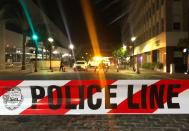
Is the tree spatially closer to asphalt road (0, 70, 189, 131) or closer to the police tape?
asphalt road (0, 70, 189, 131)

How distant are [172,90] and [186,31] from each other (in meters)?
42.6

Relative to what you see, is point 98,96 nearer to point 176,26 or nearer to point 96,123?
point 96,123

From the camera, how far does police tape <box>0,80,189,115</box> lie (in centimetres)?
665

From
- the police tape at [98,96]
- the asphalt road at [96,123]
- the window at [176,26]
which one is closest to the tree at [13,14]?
the window at [176,26]

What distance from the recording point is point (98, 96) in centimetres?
666

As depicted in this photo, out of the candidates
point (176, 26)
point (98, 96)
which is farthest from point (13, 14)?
point (98, 96)

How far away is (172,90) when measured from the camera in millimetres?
6656

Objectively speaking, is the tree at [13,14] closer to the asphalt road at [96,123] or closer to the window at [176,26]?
the window at [176,26]

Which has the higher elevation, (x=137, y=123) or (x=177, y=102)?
(x=177, y=102)

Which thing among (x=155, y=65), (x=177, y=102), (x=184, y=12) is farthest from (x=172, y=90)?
(x=155, y=65)

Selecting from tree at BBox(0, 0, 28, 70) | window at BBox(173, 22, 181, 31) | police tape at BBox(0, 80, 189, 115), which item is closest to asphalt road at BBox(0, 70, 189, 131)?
police tape at BBox(0, 80, 189, 115)

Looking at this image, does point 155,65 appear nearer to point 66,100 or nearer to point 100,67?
point 100,67

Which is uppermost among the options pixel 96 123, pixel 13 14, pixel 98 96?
pixel 13 14

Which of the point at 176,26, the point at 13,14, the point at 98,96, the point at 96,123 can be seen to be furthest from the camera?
the point at 13,14
